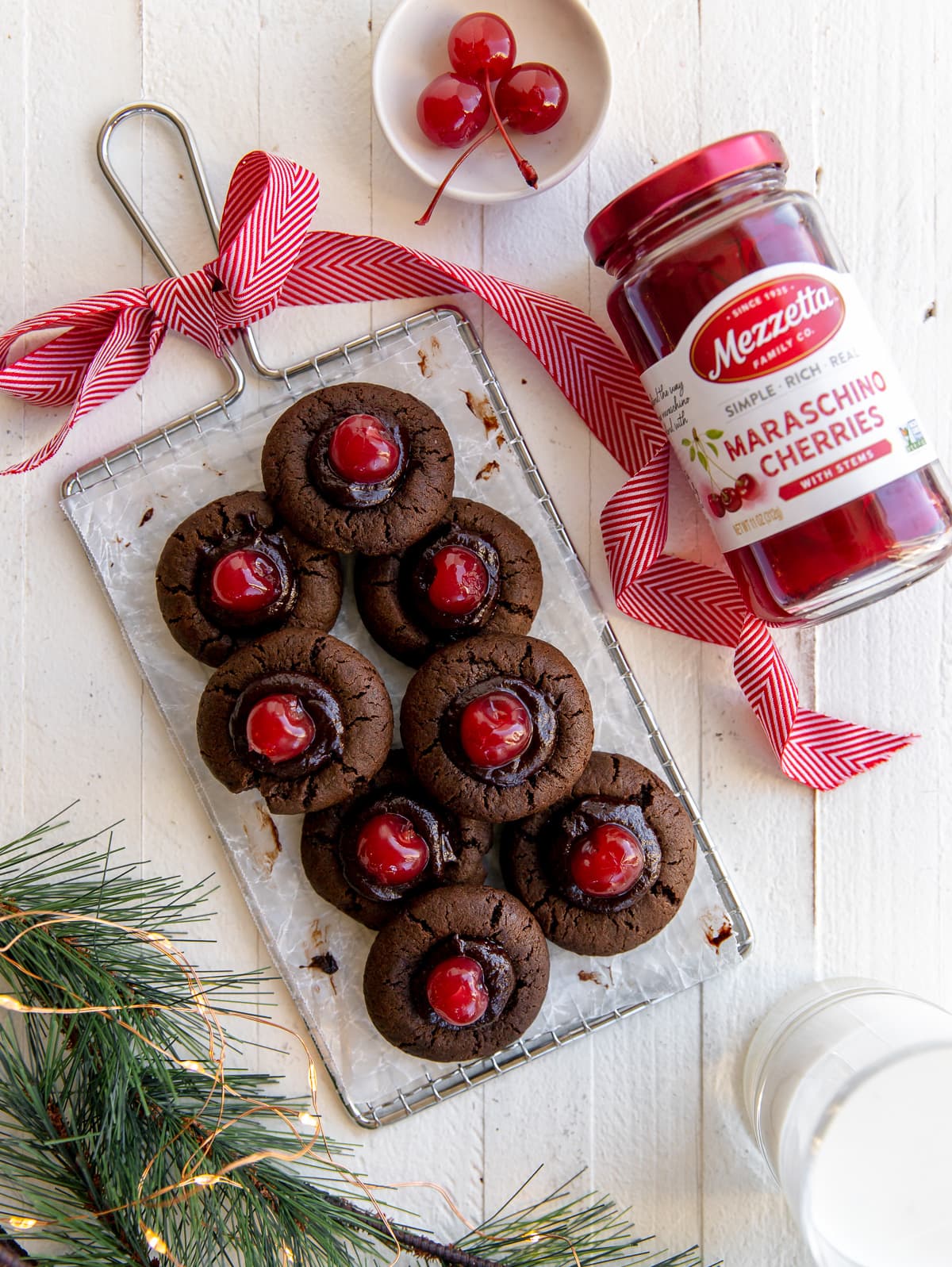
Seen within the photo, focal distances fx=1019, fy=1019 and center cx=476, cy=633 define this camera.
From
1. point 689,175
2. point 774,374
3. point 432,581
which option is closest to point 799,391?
point 774,374

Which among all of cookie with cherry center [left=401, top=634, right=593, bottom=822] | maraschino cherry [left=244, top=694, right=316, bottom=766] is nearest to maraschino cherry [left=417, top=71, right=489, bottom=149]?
cookie with cherry center [left=401, top=634, right=593, bottom=822]

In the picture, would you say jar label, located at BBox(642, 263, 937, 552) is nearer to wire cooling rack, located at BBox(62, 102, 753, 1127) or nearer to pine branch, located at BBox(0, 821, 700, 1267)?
wire cooling rack, located at BBox(62, 102, 753, 1127)

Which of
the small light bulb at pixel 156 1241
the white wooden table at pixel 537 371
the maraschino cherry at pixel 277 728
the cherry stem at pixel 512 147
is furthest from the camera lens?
the white wooden table at pixel 537 371

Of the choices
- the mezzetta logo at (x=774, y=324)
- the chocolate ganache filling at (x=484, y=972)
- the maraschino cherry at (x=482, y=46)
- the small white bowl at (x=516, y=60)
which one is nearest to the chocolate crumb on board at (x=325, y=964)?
the chocolate ganache filling at (x=484, y=972)

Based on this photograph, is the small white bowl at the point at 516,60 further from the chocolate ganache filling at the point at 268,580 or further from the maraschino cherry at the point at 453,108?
the chocolate ganache filling at the point at 268,580

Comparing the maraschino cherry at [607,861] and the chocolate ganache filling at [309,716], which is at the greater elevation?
the chocolate ganache filling at [309,716]

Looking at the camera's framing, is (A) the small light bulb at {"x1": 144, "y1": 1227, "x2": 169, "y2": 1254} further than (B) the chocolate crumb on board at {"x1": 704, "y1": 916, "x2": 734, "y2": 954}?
No
